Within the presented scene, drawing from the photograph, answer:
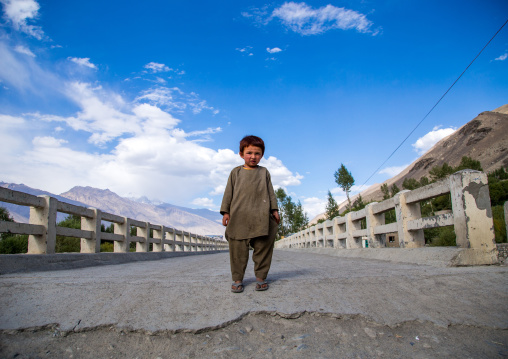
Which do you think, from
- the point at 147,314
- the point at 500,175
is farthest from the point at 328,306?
the point at 500,175

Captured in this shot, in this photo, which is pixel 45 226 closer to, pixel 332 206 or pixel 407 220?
pixel 407 220

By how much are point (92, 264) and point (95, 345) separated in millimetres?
4636

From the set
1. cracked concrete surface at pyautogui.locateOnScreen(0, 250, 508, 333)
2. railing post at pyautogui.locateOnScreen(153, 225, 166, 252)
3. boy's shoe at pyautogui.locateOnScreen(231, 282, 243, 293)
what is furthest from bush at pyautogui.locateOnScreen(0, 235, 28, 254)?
boy's shoe at pyautogui.locateOnScreen(231, 282, 243, 293)

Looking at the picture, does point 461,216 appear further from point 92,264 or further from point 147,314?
point 92,264

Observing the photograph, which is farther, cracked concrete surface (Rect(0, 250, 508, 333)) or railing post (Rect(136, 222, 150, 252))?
railing post (Rect(136, 222, 150, 252))

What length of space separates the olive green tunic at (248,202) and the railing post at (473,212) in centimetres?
256

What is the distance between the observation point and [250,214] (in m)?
3.24

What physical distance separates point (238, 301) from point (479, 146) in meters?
111

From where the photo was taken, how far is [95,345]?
2.14 metres

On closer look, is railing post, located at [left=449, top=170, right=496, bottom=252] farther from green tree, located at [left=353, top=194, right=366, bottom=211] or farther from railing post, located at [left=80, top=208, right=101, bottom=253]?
green tree, located at [left=353, top=194, right=366, bottom=211]

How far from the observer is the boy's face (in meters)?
3.43

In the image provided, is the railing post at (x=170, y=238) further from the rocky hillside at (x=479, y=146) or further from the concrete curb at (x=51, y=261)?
the rocky hillside at (x=479, y=146)

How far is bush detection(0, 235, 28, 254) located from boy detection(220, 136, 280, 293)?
40.3 feet

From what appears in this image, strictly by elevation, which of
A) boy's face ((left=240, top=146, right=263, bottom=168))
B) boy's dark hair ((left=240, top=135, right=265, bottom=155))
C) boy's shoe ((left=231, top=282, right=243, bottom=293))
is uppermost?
boy's dark hair ((left=240, top=135, right=265, bottom=155))
